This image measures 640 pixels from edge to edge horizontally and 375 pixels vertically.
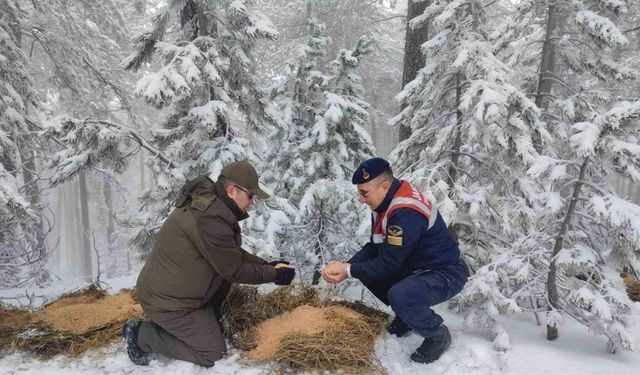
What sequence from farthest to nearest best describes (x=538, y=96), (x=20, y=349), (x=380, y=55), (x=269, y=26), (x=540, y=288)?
(x=380, y=55), (x=538, y=96), (x=269, y=26), (x=540, y=288), (x=20, y=349)

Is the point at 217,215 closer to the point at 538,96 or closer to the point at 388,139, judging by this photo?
the point at 538,96

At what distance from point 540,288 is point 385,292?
1.90 meters

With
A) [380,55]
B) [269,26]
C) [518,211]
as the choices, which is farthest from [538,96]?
[380,55]

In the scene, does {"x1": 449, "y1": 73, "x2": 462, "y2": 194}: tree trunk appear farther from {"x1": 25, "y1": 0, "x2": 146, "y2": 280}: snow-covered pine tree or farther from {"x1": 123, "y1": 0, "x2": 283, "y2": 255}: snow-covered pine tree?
{"x1": 25, "y1": 0, "x2": 146, "y2": 280}: snow-covered pine tree

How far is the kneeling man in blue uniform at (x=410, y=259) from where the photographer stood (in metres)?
3.69

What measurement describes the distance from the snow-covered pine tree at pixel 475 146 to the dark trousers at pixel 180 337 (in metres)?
2.68

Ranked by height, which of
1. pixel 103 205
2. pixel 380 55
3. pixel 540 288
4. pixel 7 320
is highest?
pixel 380 55

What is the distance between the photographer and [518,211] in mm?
5070

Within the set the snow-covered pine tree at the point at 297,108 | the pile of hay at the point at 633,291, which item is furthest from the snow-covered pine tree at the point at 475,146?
the pile of hay at the point at 633,291

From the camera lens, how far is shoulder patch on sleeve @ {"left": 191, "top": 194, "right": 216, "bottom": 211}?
3.61 metres

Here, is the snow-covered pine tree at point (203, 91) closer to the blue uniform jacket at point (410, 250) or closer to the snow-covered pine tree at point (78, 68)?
the snow-covered pine tree at point (78, 68)

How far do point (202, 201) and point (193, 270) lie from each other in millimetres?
629

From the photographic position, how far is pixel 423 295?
3.70 m

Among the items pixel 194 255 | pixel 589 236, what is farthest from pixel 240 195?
pixel 589 236
